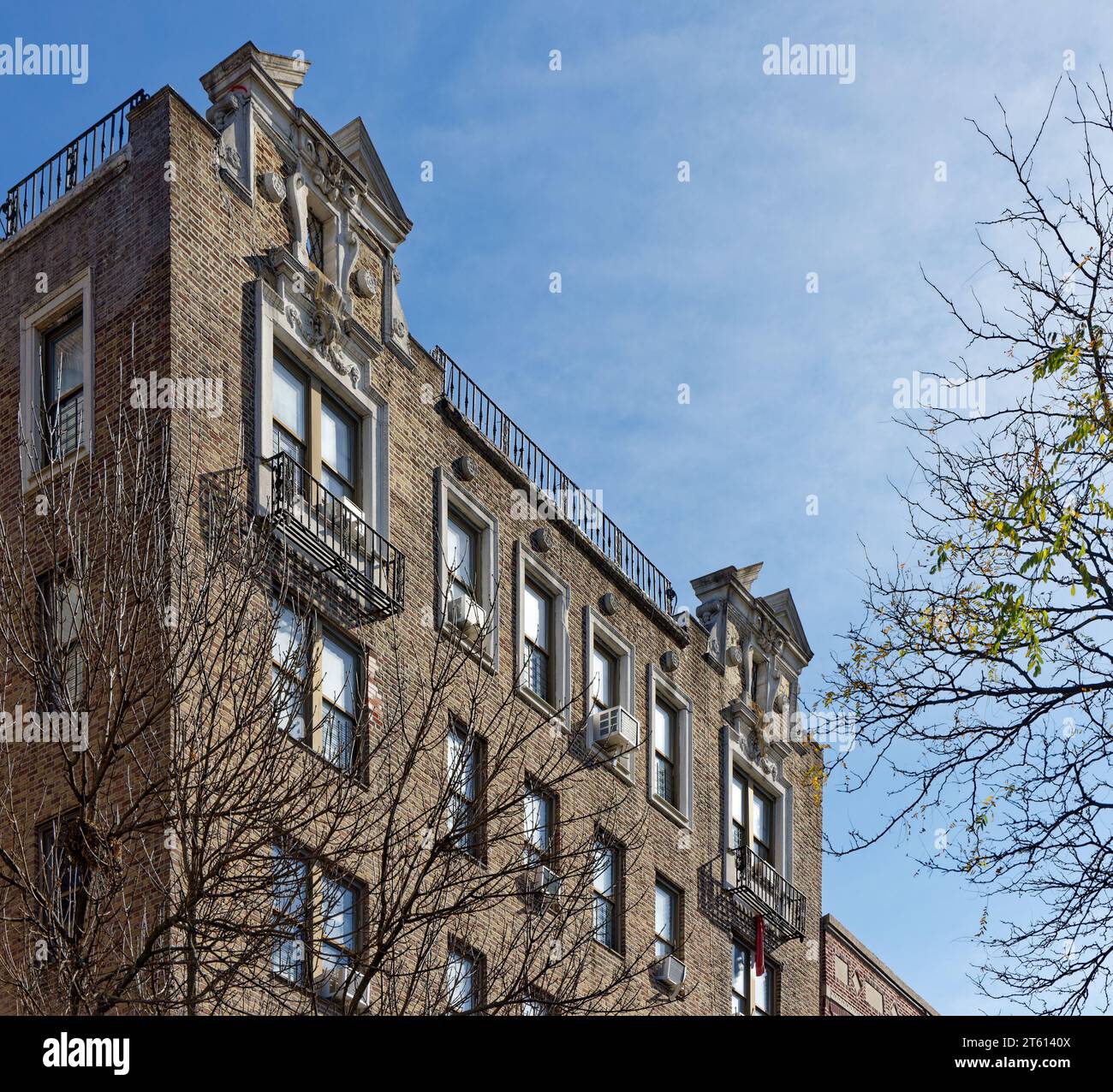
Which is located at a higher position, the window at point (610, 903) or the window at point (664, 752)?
the window at point (664, 752)

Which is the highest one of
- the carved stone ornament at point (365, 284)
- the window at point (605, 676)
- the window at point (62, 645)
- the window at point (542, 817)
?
the carved stone ornament at point (365, 284)

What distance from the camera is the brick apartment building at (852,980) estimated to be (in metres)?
38.6

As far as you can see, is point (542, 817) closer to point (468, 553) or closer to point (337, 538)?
point (468, 553)

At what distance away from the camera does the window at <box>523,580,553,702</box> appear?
101ft

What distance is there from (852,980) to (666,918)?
850 cm

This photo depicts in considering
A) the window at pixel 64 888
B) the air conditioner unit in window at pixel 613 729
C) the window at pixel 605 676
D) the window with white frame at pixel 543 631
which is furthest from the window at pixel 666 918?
the window at pixel 64 888

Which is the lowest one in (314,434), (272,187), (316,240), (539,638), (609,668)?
(609,668)

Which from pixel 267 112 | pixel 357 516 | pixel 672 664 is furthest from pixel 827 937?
pixel 267 112

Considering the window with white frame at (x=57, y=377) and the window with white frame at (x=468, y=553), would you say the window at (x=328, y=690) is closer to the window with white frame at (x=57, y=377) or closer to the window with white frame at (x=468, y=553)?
the window with white frame at (x=468, y=553)

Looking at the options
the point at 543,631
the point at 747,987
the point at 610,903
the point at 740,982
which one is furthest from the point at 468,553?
the point at 747,987

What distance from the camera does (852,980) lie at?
130ft

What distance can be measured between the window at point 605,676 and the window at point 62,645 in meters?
11.0
